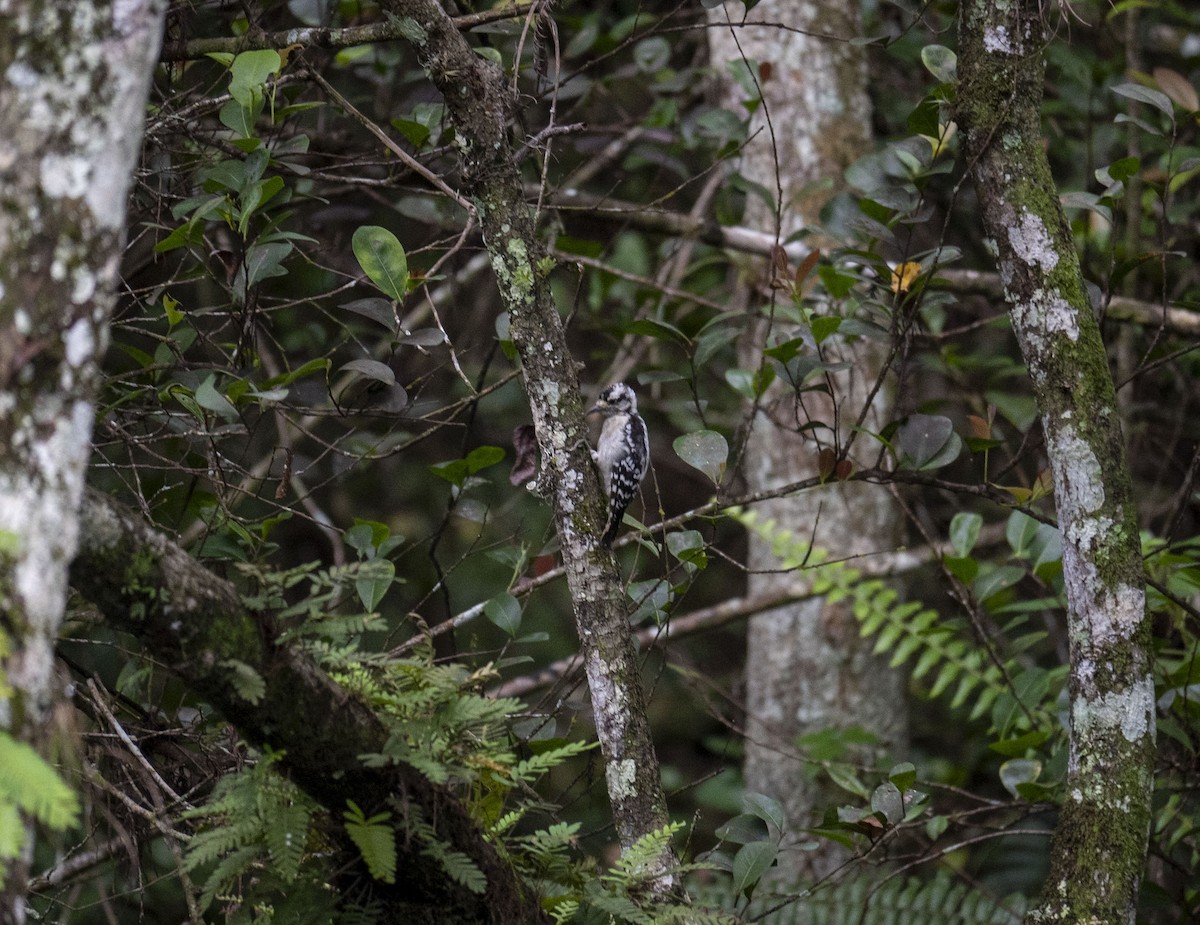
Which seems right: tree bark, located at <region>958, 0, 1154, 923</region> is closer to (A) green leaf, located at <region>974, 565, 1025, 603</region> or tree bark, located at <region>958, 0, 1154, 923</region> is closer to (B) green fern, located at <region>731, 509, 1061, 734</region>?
(A) green leaf, located at <region>974, 565, 1025, 603</region>

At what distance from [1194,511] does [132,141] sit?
15.2 feet

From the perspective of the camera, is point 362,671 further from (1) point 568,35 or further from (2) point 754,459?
(1) point 568,35

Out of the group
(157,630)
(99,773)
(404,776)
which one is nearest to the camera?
(157,630)

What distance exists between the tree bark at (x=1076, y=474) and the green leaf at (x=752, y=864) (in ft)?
2.01

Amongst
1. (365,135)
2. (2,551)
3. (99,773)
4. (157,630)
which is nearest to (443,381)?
(365,135)

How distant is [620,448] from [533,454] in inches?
49.3

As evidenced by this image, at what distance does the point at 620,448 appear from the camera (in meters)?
4.29

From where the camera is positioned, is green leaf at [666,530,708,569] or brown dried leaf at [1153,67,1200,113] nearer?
green leaf at [666,530,708,569]

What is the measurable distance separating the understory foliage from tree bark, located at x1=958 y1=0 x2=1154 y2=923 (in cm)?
20

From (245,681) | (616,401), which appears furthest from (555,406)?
(616,401)

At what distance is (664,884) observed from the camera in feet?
7.86

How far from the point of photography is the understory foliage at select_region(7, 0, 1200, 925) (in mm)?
2350

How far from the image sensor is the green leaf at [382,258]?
284cm

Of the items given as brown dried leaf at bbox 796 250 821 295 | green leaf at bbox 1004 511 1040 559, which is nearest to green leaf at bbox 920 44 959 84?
brown dried leaf at bbox 796 250 821 295
